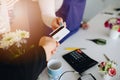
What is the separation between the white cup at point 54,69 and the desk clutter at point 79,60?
0.31 feet

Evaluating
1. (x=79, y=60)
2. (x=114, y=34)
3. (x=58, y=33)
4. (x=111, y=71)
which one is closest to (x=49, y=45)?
(x=58, y=33)

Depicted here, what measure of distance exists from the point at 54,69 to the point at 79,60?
0.51 ft

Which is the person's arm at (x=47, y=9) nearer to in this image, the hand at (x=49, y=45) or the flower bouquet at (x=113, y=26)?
the hand at (x=49, y=45)

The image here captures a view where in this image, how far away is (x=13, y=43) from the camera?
2.41 feet

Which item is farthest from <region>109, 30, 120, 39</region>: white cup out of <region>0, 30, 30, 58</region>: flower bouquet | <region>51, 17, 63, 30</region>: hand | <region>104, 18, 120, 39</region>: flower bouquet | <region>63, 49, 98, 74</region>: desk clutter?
<region>0, 30, 30, 58</region>: flower bouquet

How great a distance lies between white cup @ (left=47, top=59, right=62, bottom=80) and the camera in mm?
823

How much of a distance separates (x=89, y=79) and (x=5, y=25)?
0.45 m

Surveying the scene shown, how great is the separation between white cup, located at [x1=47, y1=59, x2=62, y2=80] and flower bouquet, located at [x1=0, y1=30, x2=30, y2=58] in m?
0.15

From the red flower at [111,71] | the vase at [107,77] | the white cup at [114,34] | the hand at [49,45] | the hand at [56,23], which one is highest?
the hand at [56,23]

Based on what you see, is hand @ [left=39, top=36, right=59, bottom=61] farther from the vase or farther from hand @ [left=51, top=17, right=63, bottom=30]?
the vase

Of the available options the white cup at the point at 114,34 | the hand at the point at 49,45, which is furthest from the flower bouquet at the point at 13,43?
the white cup at the point at 114,34

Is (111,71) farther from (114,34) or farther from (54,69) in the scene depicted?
(114,34)

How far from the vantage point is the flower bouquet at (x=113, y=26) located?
3.64 feet

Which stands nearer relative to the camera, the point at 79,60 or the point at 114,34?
the point at 79,60
